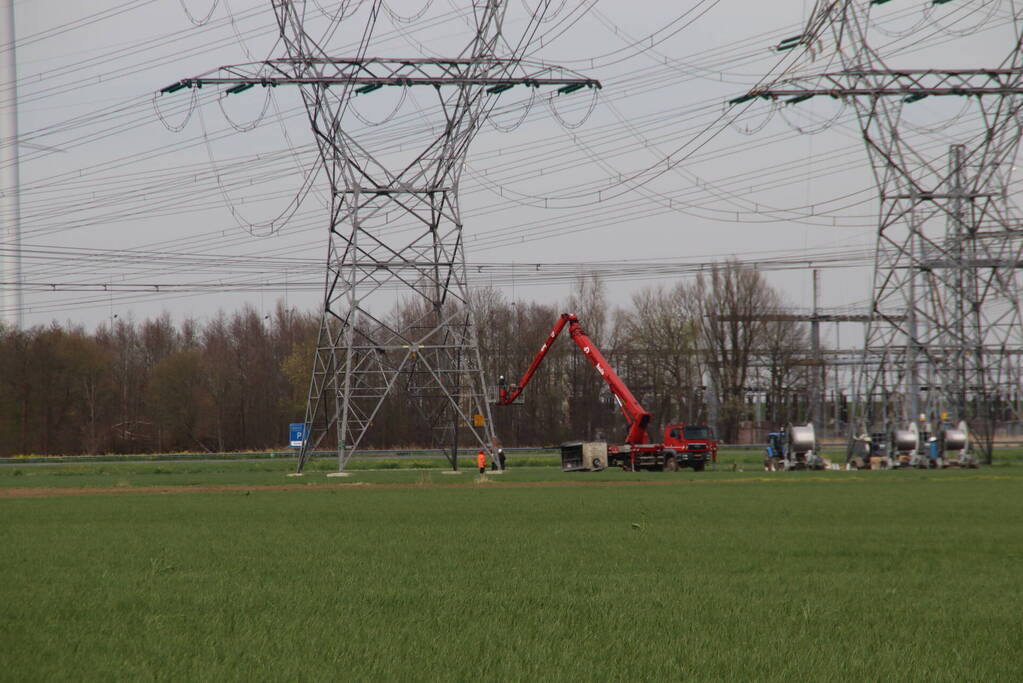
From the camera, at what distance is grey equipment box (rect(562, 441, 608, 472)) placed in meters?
54.5

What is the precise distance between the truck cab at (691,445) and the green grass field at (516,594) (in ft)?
99.1

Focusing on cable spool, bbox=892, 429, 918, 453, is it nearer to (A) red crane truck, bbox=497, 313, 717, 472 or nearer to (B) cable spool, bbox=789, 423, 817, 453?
(B) cable spool, bbox=789, 423, 817, 453

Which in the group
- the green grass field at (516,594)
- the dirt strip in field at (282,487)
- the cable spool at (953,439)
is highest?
the cable spool at (953,439)

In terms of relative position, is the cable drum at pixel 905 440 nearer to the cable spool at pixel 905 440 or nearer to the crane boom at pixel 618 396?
the cable spool at pixel 905 440

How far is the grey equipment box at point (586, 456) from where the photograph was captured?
54.5m

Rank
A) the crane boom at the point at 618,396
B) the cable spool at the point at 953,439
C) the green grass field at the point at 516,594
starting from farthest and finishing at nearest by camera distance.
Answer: the cable spool at the point at 953,439 < the crane boom at the point at 618,396 < the green grass field at the point at 516,594

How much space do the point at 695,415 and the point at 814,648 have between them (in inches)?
3651

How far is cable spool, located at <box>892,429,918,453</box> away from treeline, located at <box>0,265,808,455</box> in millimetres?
38598

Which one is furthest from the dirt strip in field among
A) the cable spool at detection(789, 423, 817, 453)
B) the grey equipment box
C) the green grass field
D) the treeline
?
the treeline

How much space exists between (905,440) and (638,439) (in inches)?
500

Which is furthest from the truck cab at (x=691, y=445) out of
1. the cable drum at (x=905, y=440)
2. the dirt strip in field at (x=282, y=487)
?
the dirt strip in field at (x=282, y=487)

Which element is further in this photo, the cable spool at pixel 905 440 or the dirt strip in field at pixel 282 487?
the cable spool at pixel 905 440

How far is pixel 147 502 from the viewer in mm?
30531

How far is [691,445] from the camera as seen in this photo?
56.3 m
